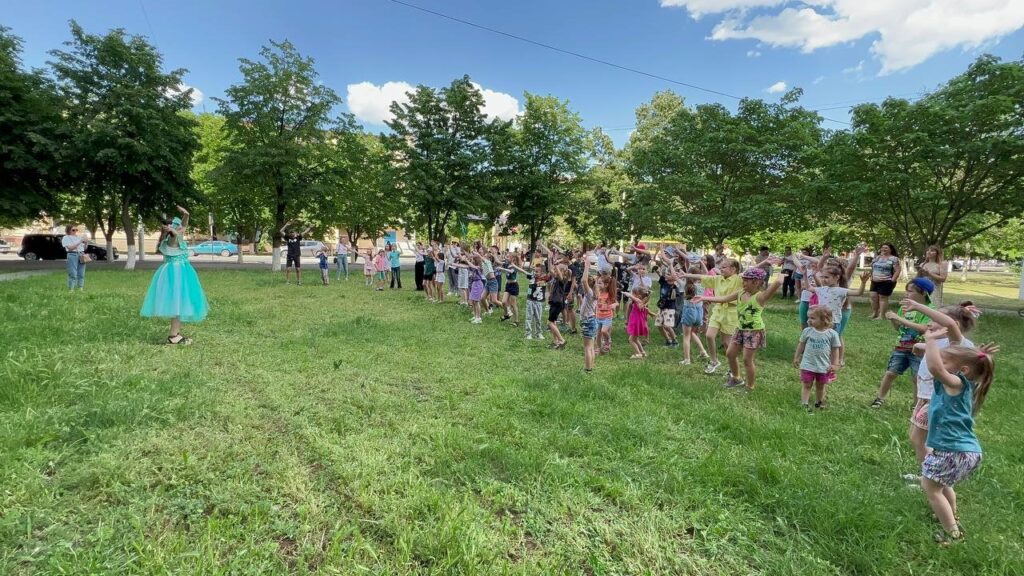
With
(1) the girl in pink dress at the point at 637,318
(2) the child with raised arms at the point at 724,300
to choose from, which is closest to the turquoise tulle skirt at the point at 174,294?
(1) the girl in pink dress at the point at 637,318

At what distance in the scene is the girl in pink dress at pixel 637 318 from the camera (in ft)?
26.8

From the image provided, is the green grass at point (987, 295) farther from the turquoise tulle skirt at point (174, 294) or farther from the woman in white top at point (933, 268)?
the turquoise tulle skirt at point (174, 294)

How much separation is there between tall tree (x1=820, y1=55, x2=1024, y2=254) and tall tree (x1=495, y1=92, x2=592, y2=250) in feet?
45.7

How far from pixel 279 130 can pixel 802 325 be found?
25.8m

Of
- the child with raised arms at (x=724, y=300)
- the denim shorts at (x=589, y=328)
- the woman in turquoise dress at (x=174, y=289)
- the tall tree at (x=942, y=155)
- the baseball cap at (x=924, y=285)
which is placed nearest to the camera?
the baseball cap at (x=924, y=285)

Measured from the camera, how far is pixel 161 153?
21719mm

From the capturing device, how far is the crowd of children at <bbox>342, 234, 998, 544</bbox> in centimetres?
301

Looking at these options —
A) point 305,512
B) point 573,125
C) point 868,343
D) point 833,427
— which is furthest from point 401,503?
point 573,125

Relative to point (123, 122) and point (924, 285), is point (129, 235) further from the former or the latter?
point (924, 285)

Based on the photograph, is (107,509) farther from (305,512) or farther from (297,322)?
(297,322)

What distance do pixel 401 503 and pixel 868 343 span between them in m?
10.6

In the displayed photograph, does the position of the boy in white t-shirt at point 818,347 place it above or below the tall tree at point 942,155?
below

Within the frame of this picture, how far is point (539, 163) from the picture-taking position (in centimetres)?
2731

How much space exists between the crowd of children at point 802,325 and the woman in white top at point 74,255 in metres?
10.7
